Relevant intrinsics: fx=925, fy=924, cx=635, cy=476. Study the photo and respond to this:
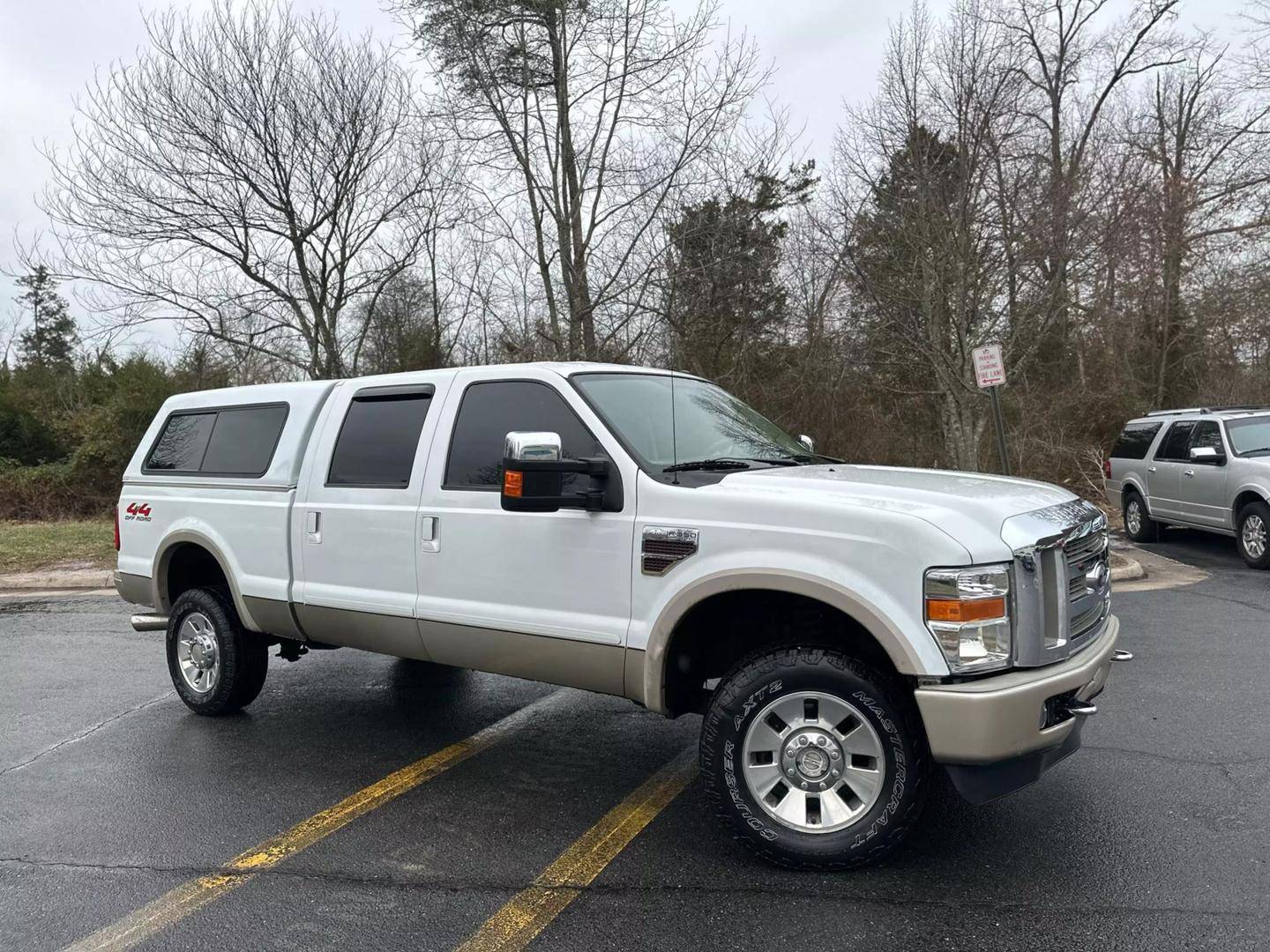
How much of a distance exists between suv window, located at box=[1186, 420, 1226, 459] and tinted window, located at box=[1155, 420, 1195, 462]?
109 millimetres

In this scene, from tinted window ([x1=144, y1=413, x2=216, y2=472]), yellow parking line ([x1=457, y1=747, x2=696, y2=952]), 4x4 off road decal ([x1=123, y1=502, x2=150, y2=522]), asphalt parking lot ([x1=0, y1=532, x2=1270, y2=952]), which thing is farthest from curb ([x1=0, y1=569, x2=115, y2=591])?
yellow parking line ([x1=457, y1=747, x2=696, y2=952])

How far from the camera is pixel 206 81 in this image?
15.1 m

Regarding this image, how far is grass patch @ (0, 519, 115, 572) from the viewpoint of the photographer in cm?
1242

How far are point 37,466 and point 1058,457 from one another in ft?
74.7

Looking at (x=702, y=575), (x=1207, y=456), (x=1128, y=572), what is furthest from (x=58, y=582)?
(x=1207, y=456)

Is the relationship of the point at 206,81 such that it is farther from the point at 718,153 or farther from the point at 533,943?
the point at 533,943

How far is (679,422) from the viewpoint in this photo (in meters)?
4.39

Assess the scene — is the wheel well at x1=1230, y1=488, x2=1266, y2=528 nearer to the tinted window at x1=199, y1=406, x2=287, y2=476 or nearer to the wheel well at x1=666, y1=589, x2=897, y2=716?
the wheel well at x1=666, y1=589, x2=897, y2=716

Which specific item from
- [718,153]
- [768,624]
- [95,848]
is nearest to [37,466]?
[718,153]

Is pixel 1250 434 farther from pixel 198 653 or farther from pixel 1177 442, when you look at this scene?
pixel 198 653

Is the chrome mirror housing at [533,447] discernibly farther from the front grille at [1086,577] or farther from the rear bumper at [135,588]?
the rear bumper at [135,588]

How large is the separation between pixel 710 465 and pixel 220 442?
3.19m

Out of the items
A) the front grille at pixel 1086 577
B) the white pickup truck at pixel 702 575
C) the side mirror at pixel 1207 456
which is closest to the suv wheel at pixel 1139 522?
the side mirror at pixel 1207 456

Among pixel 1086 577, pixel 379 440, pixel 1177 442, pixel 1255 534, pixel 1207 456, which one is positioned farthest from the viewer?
pixel 1177 442
